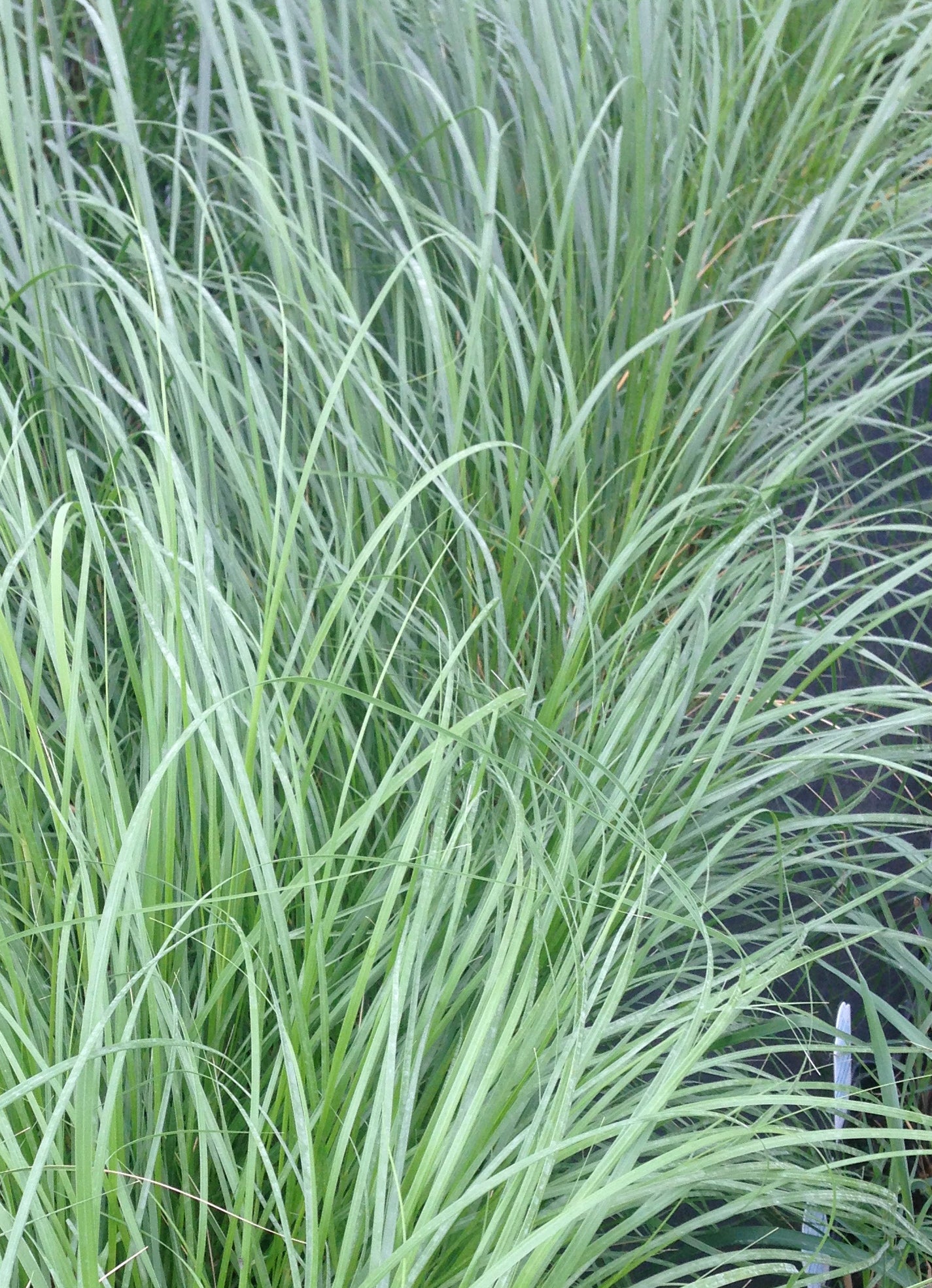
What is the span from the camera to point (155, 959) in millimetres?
469

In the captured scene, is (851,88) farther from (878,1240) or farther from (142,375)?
(878,1240)

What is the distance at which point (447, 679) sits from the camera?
690 mm

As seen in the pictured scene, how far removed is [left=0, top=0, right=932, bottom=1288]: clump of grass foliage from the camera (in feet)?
1.76

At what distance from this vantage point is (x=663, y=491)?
0.99 metres

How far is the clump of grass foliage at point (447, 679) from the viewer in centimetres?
54

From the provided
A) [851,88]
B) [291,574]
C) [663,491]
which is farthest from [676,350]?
[851,88]

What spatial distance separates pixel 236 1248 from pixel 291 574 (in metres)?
0.39

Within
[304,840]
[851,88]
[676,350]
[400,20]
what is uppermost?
[400,20]

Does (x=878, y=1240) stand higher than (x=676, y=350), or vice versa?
(x=676, y=350)

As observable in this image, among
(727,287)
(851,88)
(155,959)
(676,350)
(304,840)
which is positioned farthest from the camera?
(851,88)

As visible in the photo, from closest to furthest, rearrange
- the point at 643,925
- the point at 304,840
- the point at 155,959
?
the point at 155,959, the point at 304,840, the point at 643,925

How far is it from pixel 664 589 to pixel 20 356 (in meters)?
0.46

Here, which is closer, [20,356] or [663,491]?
[20,356]

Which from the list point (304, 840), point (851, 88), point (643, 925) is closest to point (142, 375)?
point (304, 840)
